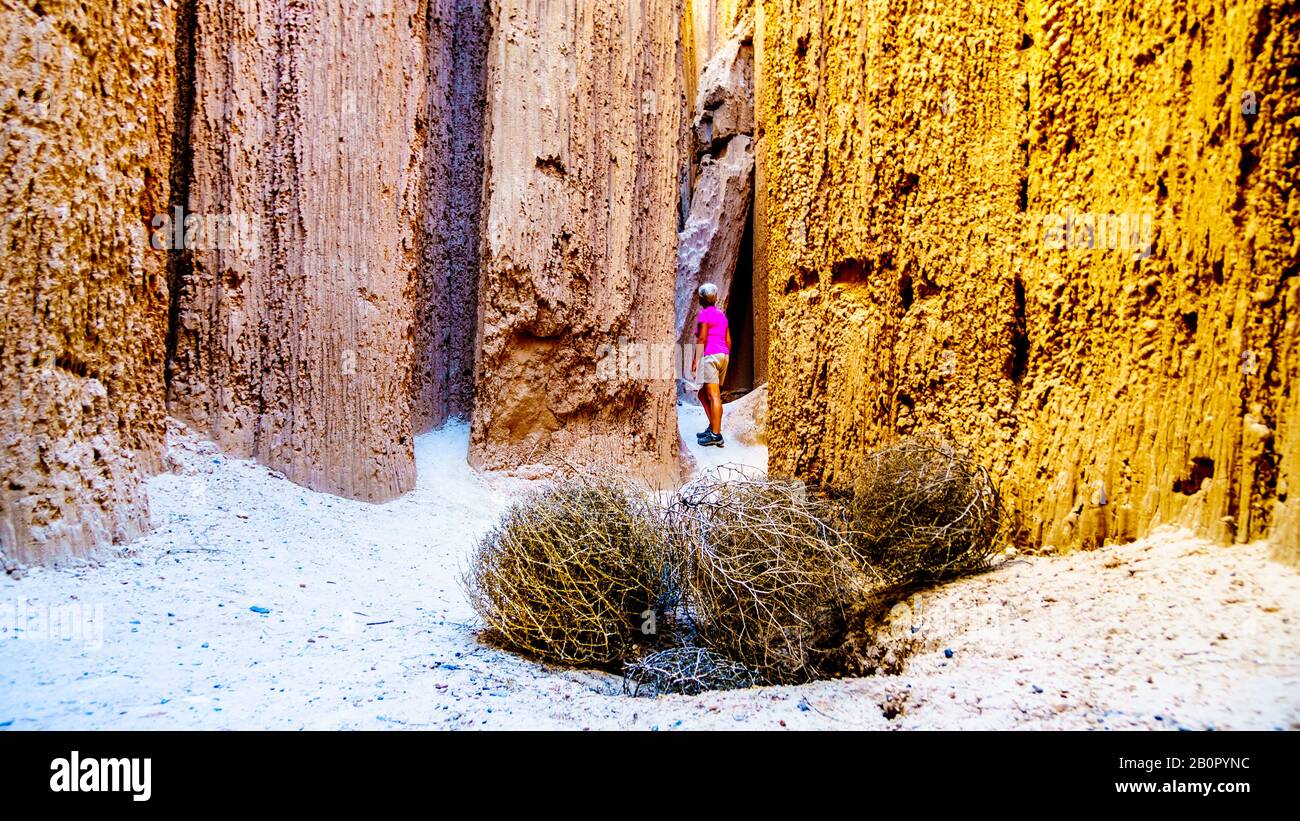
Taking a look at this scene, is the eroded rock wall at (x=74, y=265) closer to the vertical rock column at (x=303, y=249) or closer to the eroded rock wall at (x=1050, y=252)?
the vertical rock column at (x=303, y=249)

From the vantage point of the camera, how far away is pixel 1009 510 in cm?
295

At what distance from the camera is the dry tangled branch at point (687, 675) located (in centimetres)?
273

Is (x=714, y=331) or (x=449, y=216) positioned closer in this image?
(x=449, y=216)

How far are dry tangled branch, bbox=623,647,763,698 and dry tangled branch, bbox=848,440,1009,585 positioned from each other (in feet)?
2.35

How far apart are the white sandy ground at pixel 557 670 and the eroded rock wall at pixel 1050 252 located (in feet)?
0.98

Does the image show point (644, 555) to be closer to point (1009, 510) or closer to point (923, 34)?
point (1009, 510)

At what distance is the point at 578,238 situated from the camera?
7.23m

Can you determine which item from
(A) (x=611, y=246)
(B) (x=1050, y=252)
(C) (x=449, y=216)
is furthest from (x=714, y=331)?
(B) (x=1050, y=252)

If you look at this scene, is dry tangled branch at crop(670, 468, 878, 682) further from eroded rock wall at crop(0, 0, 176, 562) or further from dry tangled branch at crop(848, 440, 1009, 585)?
eroded rock wall at crop(0, 0, 176, 562)

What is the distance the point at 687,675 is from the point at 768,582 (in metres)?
0.43

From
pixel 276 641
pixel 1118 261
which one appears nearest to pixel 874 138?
pixel 1118 261

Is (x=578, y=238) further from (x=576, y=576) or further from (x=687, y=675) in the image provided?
(x=687, y=675)

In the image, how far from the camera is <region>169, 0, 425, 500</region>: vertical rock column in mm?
5207

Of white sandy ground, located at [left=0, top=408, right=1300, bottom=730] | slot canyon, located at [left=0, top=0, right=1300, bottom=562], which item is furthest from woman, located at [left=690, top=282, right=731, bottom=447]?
white sandy ground, located at [left=0, top=408, right=1300, bottom=730]
